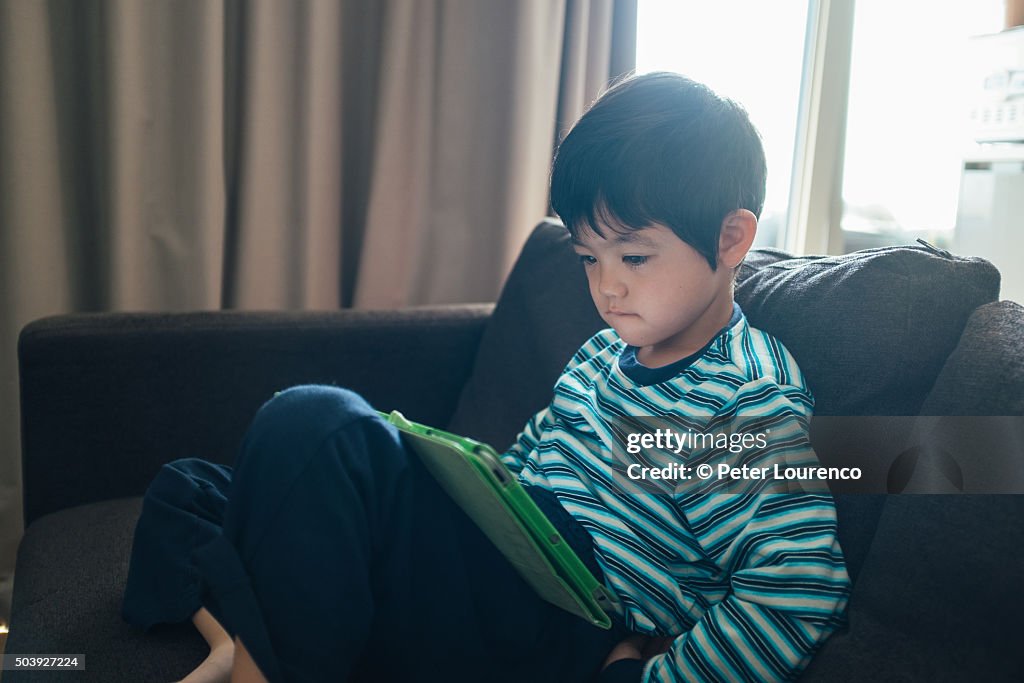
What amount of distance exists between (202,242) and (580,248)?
1059 millimetres

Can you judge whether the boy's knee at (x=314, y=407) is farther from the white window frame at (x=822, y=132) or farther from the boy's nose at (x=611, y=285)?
the white window frame at (x=822, y=132)

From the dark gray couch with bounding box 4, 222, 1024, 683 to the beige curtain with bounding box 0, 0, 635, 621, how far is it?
0.41 meters

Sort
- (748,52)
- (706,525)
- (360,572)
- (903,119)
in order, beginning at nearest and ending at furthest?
(360,572) → (706,525) → (748,52) → (903,119)

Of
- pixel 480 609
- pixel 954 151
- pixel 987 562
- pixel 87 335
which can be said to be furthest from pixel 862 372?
pixel 954 151

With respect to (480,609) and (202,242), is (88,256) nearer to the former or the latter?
(202,242)

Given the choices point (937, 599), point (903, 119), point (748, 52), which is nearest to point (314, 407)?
point (937, 599)

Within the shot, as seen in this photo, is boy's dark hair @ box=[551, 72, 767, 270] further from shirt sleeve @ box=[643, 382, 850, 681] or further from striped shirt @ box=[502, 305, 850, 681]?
shirt sleeve @ box=[643, 382, 850, 681]

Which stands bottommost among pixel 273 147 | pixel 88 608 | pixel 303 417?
pixel 88 608

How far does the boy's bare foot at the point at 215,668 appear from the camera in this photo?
928 mm

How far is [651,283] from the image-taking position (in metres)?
0.98

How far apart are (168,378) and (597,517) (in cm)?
79

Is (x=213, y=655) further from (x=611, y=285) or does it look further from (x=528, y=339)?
(x=528, y=339)

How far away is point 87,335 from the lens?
136 cm

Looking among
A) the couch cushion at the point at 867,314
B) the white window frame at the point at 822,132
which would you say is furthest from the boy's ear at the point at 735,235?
the white window frame at the point at 822,132
